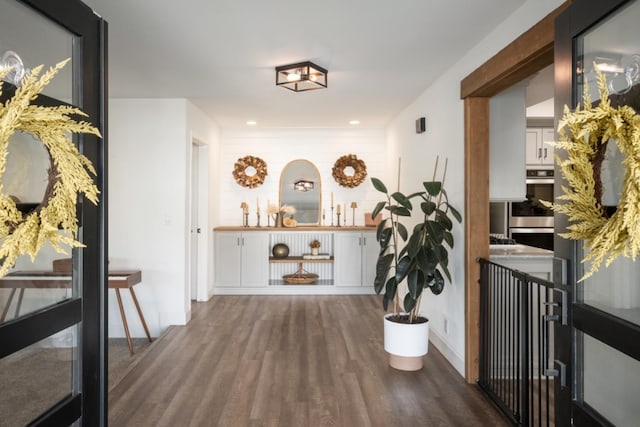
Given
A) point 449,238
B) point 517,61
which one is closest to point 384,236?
point 449,238

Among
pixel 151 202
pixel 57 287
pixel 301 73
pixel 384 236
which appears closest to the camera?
pixel 57 287

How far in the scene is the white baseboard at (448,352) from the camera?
3482 mm

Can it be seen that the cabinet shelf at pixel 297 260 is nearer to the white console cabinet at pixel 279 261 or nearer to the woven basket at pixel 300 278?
the white console cabinet at pixel 279 261

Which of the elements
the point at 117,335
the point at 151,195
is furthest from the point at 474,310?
the point at 117,335

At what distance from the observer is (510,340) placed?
9.77ft

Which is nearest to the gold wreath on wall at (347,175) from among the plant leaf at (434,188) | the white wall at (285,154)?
the white wall at (285,154)

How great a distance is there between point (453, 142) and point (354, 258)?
121 inches

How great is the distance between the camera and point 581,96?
155 cm

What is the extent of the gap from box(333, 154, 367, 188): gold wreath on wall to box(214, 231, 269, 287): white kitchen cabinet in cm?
143

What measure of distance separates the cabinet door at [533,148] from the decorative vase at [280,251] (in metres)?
3.56

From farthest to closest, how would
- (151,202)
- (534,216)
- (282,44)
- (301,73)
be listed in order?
(534,216), (151,202), (301,73), (282,44)

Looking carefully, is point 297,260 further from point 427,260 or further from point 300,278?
point 427,260

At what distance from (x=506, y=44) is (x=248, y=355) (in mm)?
3118

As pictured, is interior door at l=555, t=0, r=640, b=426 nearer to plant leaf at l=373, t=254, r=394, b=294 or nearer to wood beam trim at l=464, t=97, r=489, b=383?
wood beam trim at l=464, t=97, r=489, b=383
